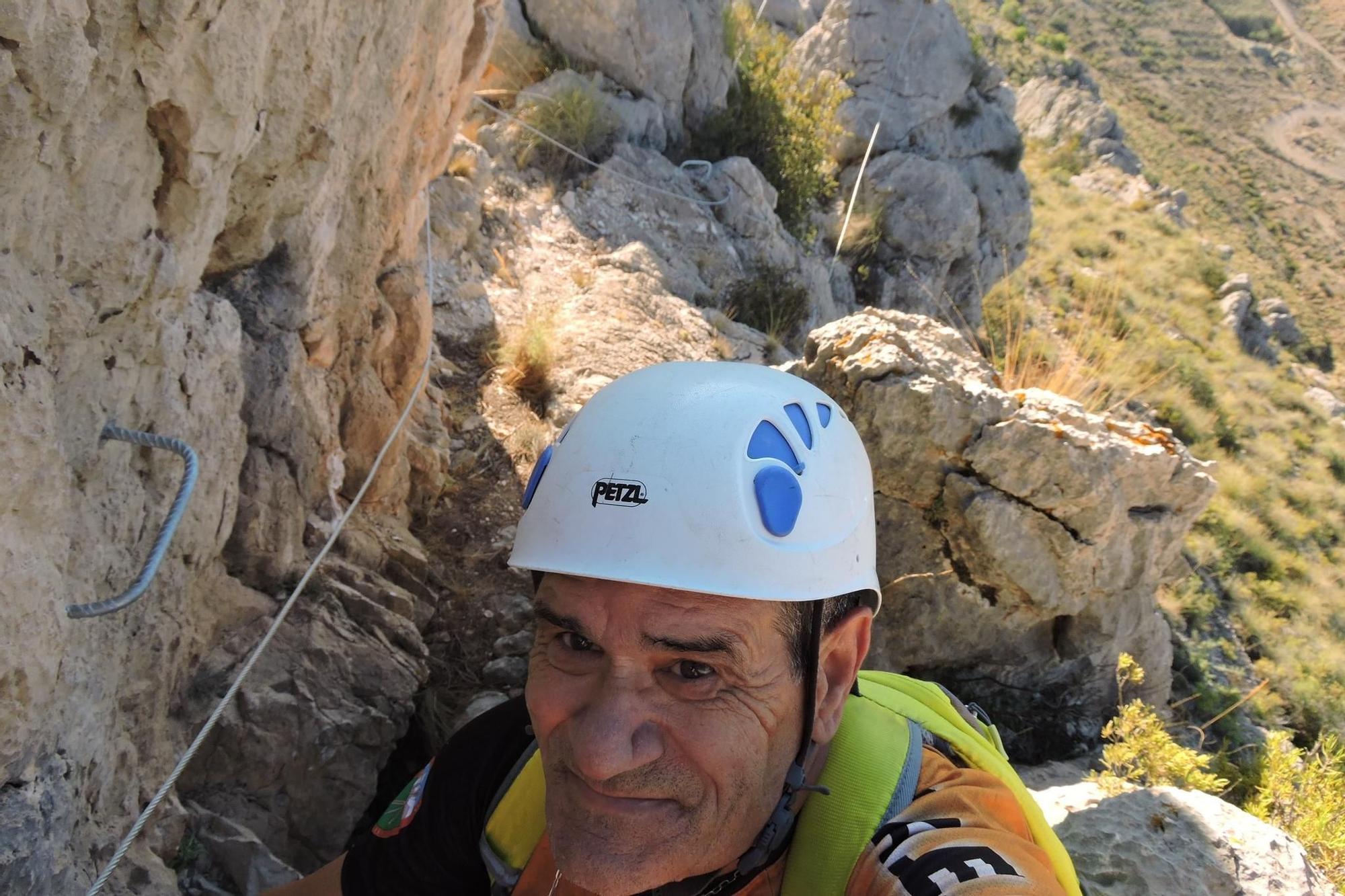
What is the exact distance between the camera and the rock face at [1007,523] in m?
3.81

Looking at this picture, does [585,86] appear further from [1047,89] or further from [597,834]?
[1047,89]

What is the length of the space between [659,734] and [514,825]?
1.51 feet

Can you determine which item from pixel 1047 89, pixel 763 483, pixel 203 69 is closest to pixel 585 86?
pixel 203 69

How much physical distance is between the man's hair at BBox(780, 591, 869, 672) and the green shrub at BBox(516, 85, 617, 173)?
808 cm

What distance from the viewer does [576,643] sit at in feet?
5.07

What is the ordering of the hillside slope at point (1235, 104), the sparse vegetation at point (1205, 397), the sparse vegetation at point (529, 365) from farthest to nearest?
the hillside slope at point (1235, 104) → the sparse vegetation at point (1205, 397) → the sparse vegetation at point (529, 365)

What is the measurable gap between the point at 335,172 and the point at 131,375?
4.32 feet

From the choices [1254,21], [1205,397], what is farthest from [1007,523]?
[1254,21]

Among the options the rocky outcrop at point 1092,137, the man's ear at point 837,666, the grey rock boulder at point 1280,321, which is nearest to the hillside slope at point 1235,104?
the rocky outcrop at point 1092,137

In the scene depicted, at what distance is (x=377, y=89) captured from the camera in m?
3.19

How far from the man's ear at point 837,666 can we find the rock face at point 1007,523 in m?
2.35

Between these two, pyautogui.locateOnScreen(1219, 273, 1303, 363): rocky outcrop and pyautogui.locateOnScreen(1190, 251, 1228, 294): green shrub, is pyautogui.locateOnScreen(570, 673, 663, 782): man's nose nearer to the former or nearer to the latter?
pyautogui.locateOnScreen(1219, 273, 1303, 363): rocky outcrop

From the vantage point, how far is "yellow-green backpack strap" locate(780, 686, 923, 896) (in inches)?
54.6

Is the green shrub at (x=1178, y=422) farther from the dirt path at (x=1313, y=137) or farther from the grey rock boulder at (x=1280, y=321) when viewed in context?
the dirt path at (x=1313, y=137)
